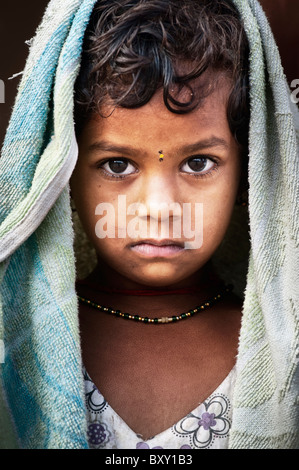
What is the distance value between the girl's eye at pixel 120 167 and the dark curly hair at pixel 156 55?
89mm

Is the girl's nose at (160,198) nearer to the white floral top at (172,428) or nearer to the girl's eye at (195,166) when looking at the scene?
the girl's eye at (195,166)

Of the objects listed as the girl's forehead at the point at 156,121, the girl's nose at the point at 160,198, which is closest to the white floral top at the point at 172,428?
the girl's nose at the point at 160,198

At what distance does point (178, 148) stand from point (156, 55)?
0.50ft

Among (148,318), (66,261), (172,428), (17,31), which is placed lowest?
(172,428)

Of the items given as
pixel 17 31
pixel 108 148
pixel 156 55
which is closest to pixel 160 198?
pixel 108 148

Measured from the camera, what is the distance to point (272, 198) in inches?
43.8

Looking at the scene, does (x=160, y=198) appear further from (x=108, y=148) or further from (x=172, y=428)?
(x=172, y=428)

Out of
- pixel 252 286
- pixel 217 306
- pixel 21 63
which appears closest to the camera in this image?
pixel 252 286

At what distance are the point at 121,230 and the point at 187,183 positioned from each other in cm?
14

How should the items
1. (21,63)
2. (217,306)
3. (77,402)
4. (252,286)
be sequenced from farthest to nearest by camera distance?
(21,63), (217,306), (252,286), (77,402)

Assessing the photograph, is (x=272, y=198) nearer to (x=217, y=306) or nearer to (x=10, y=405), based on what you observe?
(x=217, y=306)

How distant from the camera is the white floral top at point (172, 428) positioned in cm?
104

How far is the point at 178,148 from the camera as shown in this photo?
103 cm

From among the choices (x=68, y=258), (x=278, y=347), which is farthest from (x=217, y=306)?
(x=68, y=258)
